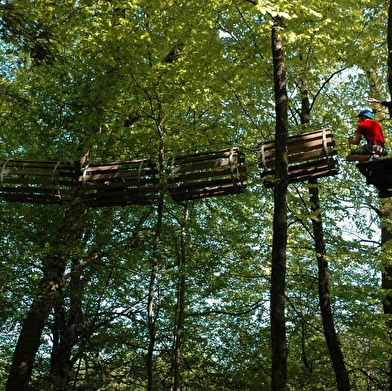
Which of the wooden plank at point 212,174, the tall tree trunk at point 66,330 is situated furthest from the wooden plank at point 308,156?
the tall tree trunk at point 66,330

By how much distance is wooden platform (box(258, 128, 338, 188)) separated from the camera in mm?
7098

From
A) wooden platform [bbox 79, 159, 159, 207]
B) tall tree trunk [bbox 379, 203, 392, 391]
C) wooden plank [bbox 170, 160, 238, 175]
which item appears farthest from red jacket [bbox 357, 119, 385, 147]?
tall tree trunk [bbox 379, 203, 392, 391]

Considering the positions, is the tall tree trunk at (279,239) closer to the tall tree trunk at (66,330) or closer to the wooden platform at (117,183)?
the wooden platform at (117,183)

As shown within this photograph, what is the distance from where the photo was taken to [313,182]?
1014 centimetres

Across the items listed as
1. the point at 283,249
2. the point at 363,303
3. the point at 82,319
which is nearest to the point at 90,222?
the point at 82,319

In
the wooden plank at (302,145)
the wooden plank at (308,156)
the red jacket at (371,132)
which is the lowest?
the wooden plank at (308,156)

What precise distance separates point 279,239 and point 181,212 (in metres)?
5.58

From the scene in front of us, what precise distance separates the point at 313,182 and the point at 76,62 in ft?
17.9

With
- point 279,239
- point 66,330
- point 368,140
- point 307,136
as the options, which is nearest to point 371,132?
point 368,140

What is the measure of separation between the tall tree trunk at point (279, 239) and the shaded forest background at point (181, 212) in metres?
0.61

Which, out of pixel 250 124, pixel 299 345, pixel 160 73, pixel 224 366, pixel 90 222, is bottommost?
pixel 224 366

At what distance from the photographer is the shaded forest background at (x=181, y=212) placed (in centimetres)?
855

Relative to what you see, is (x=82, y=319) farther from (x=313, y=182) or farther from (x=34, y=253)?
(x=313, y=182)

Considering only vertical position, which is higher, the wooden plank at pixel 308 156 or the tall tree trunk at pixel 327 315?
the wooden plank at pixel 308 156
